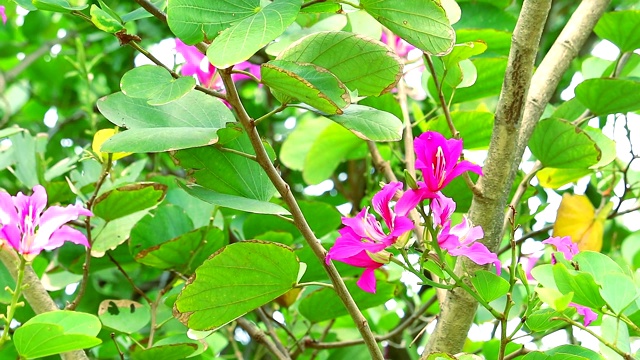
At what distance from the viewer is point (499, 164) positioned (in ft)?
2.13

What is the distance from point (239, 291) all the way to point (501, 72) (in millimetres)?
410

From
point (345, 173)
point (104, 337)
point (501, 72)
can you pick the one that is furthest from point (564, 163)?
point (345, 173)

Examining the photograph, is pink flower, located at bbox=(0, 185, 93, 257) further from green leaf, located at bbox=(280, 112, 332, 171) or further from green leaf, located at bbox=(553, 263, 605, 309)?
green leaf, located at bbox=(280, 112, 332, 171)

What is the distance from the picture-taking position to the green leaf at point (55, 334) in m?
0.55

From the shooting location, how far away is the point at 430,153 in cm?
59

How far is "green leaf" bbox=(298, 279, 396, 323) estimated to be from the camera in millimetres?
812

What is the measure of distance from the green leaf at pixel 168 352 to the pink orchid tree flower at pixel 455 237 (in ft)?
0.83

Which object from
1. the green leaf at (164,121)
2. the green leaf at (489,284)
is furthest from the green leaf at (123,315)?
the green leaf at (489,284)

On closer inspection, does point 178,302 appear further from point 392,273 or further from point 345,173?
point 345,173

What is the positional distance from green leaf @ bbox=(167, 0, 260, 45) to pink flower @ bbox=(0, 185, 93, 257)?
228 millimetres

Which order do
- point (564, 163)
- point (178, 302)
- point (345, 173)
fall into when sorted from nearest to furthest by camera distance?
point (178, 302), point (564, 163), point (345, 173)

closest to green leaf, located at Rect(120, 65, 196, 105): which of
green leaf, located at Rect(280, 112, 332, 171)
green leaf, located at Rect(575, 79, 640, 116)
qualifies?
green leaf, located at Rect(575, 79, 640, 116)

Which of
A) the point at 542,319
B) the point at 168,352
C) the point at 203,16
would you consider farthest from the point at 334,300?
the point at 203,16

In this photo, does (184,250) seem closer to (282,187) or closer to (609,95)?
(282,187)
